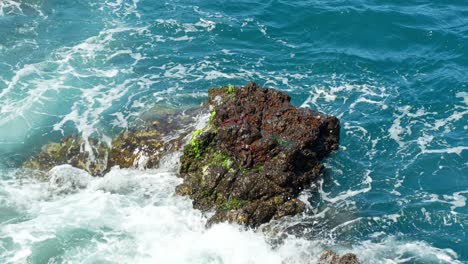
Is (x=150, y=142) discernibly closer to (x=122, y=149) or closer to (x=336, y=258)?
(x=122, y=149)

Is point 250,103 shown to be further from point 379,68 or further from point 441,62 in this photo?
point 441,62

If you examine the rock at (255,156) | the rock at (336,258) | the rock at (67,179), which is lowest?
the rock at (67,179)

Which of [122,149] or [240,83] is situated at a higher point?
[240,83]

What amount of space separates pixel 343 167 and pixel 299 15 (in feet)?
52.4

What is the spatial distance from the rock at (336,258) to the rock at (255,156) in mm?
2592

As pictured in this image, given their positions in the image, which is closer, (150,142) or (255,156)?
(255,156)

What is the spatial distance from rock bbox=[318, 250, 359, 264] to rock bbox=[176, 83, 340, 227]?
2592 mm

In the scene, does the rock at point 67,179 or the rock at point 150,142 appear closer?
the rock at point 67,179

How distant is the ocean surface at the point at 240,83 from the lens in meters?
19.2

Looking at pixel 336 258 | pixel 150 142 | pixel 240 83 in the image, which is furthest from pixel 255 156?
pixel 240 83

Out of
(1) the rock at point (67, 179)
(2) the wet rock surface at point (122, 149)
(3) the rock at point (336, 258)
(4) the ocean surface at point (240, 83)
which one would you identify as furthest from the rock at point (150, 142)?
(3) the rock at point (336, 258)

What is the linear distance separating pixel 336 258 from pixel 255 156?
5.39 m

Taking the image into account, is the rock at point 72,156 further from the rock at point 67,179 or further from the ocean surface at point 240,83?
the ocean surface at point 240,83

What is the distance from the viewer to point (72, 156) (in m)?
23.6
